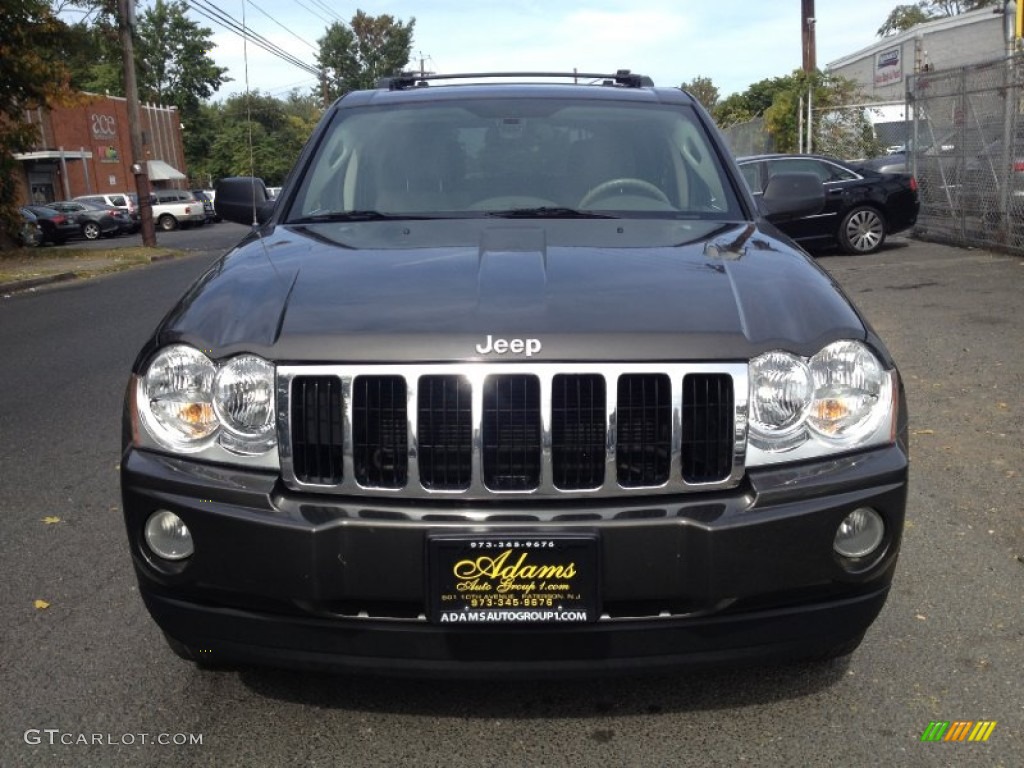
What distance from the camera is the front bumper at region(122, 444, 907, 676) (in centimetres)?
242

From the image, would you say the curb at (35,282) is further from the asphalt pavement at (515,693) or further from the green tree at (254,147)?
the green tree at (254,147)

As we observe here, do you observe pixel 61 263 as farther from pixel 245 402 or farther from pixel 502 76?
pixel 245 402

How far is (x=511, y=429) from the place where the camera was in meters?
2.50

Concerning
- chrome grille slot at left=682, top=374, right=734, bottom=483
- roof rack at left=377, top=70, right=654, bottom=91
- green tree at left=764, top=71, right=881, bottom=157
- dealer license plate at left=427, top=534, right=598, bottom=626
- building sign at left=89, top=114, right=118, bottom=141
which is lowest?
dealer license plate at left=427, top=534, right=598, bottom=626

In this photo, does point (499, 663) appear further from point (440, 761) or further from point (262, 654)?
point (262, 654)

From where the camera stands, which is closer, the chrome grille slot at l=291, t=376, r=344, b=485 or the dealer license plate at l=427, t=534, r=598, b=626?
the dealer license plate at l=427, t=534, r=598, b=626

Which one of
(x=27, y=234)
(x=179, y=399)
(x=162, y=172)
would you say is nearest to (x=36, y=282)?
(x=27, y=234)

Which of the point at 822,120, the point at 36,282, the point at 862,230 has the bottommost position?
the point at 36,282

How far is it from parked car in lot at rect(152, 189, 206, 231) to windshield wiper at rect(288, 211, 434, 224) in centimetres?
4383

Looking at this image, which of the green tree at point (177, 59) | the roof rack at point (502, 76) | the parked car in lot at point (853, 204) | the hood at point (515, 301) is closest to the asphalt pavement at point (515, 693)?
the hood at point (515, 301)

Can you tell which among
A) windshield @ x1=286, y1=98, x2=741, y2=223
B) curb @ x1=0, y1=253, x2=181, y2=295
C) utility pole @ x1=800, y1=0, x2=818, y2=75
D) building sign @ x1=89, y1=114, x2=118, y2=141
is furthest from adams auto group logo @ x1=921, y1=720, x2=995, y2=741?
building sign @ x1=89, y1=114, x2=118, y2=141

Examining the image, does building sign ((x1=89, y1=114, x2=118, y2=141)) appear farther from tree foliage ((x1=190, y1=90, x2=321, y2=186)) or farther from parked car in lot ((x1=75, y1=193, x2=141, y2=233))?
parked car in lot ((x1=75, y1=193, x2=141, y2=233))

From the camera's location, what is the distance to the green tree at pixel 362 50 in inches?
3632

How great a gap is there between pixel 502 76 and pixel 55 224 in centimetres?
3510
